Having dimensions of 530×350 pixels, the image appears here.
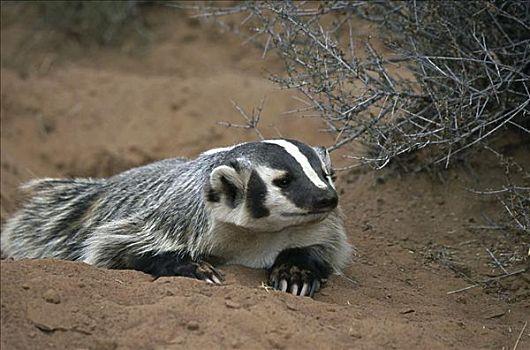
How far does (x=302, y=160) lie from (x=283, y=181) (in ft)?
0.37

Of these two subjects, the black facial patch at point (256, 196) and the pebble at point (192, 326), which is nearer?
the pebble at point (192, 326)

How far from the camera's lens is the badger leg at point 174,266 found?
12.0 ft

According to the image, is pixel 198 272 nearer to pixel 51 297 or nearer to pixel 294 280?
pixel 294 280

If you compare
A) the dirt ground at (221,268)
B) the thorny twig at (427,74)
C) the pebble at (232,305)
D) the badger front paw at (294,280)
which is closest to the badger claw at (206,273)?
the dirt ground at (221,268)

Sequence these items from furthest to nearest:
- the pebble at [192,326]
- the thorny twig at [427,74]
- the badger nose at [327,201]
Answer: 1. the thorny twig at [427,74]
2. the badger nose at [327,201]
3. the pebble at [192,326]

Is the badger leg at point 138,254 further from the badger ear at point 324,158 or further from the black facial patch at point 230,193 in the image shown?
the badger ear at point 324,158

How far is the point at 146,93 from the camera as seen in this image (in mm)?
7109

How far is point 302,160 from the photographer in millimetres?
3576

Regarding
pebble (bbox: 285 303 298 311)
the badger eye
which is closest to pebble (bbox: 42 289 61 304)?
pebble (bbox: 285 303 298 311)

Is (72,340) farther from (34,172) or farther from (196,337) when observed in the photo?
(34,172)

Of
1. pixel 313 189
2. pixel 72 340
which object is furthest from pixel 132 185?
pixel 72 340

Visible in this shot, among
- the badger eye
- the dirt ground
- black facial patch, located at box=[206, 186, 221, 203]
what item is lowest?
the dirt ground

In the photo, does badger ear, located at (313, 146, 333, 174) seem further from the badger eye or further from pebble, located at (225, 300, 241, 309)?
pebble, located at (225, 300, 241, 309)

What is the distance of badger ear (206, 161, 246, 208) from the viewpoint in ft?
12.0
